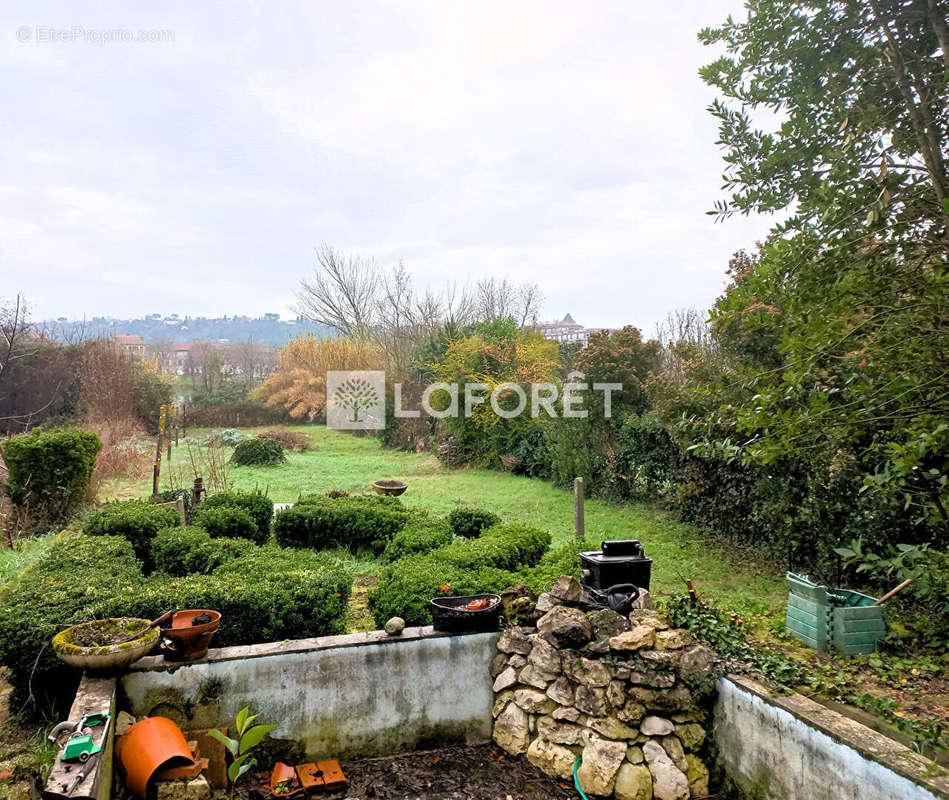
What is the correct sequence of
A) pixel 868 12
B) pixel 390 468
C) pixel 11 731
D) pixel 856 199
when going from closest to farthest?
pixel 856 199, pixel 868 12, pixel 11 731, pixel 390 468

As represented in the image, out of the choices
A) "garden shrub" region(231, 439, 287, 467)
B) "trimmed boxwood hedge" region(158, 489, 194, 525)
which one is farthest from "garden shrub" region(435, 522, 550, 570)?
"garden shrub" region(231, 439, 287, 467)

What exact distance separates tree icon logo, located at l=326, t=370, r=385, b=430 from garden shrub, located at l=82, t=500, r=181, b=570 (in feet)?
42.7

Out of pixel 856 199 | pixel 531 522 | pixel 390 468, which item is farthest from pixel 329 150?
pixel 856 199

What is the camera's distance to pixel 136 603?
12.6 feet

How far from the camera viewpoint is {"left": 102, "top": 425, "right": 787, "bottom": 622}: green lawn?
5941 mm

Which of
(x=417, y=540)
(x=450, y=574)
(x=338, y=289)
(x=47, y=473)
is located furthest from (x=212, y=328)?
(x=450, y=574)

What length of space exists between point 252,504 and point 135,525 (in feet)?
5.15

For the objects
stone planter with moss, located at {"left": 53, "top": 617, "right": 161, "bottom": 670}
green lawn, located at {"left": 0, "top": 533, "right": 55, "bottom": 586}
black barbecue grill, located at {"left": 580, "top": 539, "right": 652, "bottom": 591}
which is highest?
black barbecue grill, located at {"left": 580, "top": 539, "right": 652, "bottom": 591}

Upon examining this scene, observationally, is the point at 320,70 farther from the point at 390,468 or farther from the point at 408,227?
the point at 408,227

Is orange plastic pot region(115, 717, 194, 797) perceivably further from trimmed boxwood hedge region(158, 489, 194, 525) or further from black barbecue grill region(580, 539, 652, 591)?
trimmed boxwood hedge region(158, 489, 194, 525)

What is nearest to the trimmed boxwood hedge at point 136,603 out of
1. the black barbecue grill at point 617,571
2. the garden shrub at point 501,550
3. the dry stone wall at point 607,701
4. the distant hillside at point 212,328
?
the garden shrub at point 501,550

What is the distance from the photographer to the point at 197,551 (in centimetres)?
559

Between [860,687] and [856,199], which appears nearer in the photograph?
[856,199]

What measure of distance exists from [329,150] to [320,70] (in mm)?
4750
